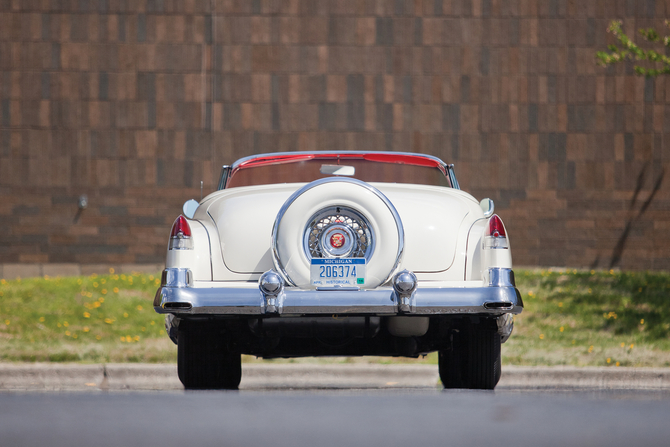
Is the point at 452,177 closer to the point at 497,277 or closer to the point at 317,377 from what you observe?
the point at 497,277

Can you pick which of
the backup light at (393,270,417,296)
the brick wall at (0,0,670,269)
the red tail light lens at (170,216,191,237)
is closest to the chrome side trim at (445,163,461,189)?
the backup light at (393,270,417,296)

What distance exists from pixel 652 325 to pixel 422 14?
7.72 metres

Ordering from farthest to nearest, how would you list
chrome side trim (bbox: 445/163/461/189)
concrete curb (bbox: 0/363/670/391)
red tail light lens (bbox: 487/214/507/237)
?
concrete curb (bbox: 0/363/670/391)
chrome side trim (bbox: 445/163/461/189)
red tail light lens (bbox: 487/214/507/237)

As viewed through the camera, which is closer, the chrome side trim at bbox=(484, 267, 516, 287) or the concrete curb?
the chrome side trim at bbox=(484, 267, 516, 287)

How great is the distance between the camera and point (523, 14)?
16219 mm

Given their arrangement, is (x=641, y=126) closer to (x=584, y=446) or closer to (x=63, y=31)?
(x=63, y=31)

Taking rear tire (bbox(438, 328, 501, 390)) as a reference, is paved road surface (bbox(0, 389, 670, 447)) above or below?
below

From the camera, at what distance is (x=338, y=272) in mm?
5348

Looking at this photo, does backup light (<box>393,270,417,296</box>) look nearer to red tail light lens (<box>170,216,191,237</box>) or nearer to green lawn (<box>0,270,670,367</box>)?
red tail light lens (<box>170,216,191,237</box>)

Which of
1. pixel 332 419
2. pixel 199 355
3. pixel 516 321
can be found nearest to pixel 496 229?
pixel 332 419

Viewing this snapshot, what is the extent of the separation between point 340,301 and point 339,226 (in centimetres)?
44

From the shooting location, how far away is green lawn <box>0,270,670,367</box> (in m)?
8.94

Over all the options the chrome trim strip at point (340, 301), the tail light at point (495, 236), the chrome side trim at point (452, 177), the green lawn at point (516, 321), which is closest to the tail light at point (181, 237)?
the chrome trim strip at point (340, 301)

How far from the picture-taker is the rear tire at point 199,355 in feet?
20.2
